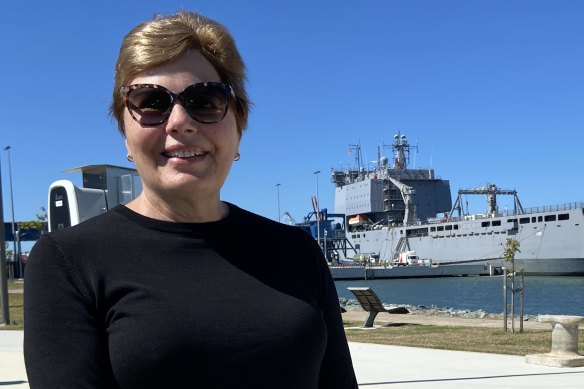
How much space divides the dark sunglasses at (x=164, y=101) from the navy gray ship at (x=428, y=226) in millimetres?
60454

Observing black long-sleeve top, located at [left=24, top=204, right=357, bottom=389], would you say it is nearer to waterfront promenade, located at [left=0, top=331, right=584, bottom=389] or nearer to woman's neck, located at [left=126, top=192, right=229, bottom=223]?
woman's neck, located at [left=126, top=192, right=229, bottom=223]

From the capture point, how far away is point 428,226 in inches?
2805

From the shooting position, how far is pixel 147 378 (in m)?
1.27

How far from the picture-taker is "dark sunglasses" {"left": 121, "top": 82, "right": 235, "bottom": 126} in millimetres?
1472

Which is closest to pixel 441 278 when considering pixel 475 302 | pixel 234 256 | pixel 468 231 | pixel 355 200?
pixel 468 231

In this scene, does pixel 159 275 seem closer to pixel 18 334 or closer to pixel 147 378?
pixel 147 378

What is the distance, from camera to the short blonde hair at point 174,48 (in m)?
1.47

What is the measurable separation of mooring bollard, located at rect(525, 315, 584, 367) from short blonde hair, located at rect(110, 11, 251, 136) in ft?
20.6

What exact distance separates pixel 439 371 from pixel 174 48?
5685 millimetres

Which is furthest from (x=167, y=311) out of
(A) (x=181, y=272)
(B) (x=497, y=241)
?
(B) (x=497, y=241)

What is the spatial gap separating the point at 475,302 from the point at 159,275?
34360 millimetres

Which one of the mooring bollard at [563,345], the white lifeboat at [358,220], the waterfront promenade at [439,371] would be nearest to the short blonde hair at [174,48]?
the waterfront promenade at [439,371]

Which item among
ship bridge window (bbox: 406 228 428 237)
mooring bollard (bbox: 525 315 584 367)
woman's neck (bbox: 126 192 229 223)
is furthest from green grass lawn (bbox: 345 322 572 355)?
ship bridge window (bbox: 406 228 428 237)

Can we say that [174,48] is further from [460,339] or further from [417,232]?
[417,232]
